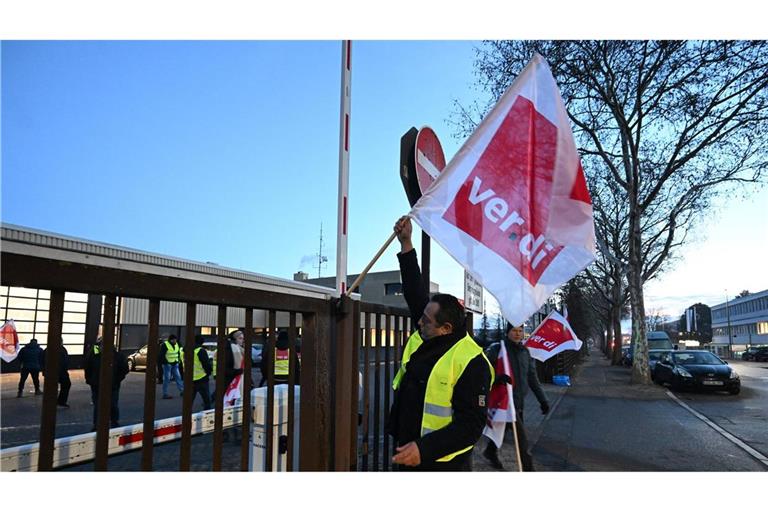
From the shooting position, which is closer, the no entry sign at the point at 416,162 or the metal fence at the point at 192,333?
the metal fence at the point at 192,333

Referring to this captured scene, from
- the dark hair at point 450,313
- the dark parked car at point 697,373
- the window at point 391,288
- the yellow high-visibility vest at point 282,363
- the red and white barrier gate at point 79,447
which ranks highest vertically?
the window at point 391,288

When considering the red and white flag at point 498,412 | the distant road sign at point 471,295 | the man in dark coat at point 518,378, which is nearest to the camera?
the red and white flag at point 498,412

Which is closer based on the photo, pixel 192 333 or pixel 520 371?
pixel 192 333

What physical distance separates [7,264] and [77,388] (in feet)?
73.6

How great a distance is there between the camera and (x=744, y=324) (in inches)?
3713

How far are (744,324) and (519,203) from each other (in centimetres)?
11445

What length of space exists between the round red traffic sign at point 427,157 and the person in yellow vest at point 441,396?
58cm

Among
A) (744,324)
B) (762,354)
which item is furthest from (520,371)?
(744,324)

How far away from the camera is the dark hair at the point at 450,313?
9.40 feet

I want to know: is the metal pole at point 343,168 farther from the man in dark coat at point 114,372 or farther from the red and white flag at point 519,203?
the man in dark coat at point 114,372

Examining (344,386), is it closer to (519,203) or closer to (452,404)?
(452,404)

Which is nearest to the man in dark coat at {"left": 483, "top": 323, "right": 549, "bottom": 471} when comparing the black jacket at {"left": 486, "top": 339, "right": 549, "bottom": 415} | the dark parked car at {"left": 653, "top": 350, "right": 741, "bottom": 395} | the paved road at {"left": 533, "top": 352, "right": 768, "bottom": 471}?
the black jacket at {"left": 486, "top": 339, "right": 549, "bottom": 415}

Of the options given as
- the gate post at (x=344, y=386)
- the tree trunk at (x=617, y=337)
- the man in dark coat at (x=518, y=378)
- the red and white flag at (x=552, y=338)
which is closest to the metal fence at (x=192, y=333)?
the gate post at (x=344, y=386)

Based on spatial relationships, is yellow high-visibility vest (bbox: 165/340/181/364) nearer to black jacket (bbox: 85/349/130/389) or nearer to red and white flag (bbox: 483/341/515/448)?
black jacket (bbox: 85/349/130/389)
